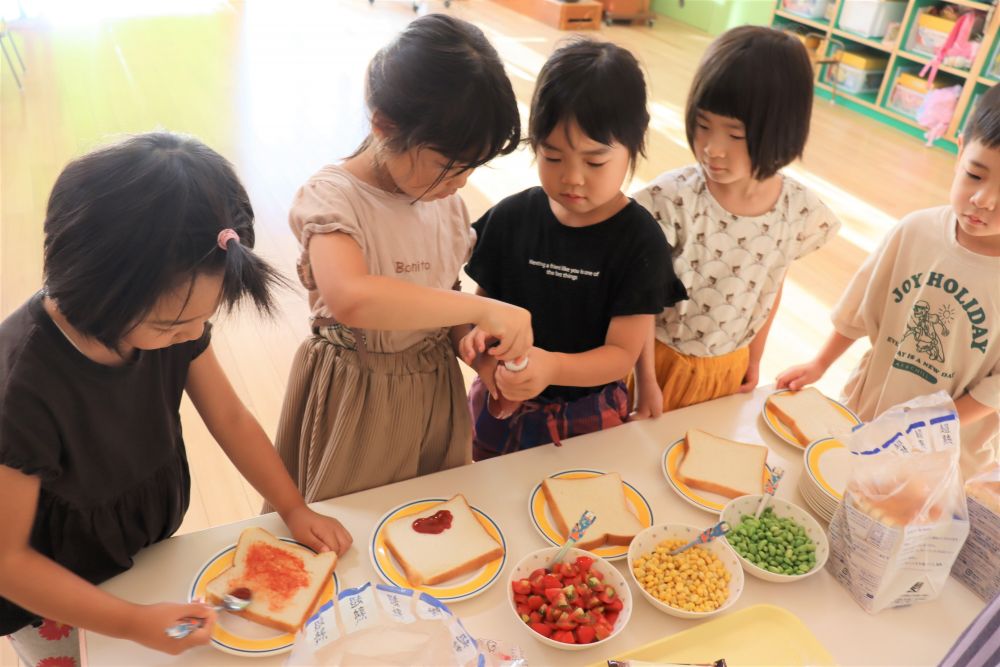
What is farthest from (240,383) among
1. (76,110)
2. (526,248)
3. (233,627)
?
(76,110)

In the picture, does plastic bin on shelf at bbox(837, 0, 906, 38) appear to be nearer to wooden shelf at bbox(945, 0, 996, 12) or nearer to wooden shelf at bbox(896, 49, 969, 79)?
wooden shelf at bbox(896, 49, 969, 79)

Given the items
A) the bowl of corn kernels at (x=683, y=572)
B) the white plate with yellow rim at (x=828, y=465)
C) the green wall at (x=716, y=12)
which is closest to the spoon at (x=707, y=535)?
the bowl of corn kernels at (x=683, y=572)

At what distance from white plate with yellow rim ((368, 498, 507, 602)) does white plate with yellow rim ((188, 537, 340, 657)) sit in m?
0.07

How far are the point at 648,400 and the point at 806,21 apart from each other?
5125mm

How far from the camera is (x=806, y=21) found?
5.44 metres

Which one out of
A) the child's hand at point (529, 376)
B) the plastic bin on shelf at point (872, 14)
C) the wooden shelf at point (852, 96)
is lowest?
the wooden shelf at point (852, 96)

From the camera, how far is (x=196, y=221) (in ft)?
2.66

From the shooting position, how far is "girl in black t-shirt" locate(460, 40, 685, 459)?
3.67ft

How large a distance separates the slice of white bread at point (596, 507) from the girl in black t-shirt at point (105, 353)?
0.30 metres

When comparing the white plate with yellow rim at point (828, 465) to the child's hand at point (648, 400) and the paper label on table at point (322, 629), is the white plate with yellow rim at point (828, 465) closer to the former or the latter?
the child's hand at point (648, 400)

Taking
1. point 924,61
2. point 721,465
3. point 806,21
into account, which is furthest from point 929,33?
point 721,465

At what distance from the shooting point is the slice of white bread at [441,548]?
0.96m

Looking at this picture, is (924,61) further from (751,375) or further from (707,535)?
(707,535)

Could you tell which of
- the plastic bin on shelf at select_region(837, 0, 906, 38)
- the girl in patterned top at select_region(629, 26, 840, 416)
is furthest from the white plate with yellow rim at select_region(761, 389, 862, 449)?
the plastic bin on shelf at select_region(837, 0, 906, 38)
